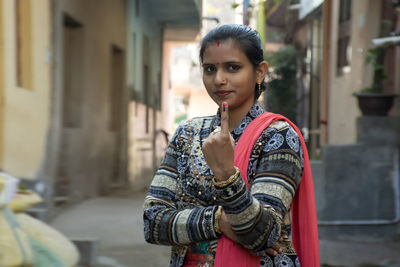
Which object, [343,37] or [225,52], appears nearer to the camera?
[225,52]

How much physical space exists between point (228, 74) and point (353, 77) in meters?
7.83

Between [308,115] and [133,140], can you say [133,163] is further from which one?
[308,115]

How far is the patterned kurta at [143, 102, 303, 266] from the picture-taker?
1.74m

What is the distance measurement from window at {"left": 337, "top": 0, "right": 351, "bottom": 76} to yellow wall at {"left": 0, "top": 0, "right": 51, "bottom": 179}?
546 centimetres

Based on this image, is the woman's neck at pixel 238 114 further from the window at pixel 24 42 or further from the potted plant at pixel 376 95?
the potted plant at pixel 376 95

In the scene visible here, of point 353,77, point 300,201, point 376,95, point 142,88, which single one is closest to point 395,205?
point 376,95

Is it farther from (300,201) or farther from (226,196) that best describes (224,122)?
→ (300,201)

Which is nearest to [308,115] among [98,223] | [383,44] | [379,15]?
[379,15]

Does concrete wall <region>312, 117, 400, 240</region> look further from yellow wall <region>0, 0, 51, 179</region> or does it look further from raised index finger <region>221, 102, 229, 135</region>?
raised index finger <region>221, 102, 229, 135</region>

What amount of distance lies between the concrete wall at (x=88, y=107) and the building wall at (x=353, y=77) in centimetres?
372

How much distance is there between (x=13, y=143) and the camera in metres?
5.86

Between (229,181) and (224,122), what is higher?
(224,122)

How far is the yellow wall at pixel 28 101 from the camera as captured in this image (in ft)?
18.6

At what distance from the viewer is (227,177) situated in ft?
5.62
